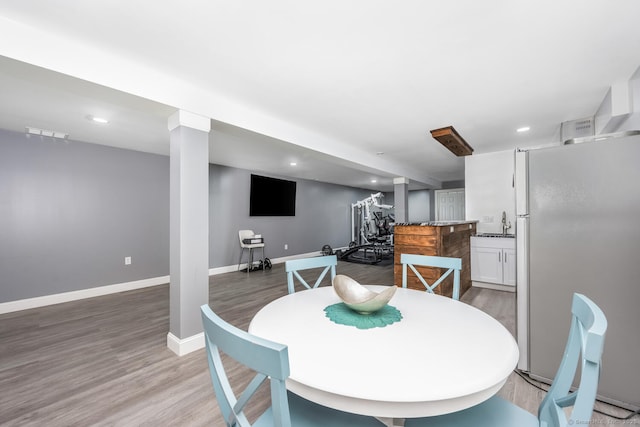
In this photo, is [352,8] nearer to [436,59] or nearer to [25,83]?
[436,59]

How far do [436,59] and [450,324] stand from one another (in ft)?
6.18

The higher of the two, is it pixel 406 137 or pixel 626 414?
pixel 406 137

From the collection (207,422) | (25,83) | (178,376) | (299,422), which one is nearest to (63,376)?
(178,376)

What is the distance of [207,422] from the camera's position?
1.55m

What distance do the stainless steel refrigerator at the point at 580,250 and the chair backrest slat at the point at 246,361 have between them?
6.80 feet

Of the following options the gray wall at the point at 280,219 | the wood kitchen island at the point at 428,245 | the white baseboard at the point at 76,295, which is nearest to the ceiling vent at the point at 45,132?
the white baseboard at the point at 76,295

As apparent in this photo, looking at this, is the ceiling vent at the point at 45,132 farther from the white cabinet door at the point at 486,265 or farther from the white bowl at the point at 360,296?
the white cabinet door at the point at 486,265

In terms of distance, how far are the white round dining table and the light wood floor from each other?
3.29 feet

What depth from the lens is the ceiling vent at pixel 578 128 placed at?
319 centimetres

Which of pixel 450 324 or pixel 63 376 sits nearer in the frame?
pixel 450 324

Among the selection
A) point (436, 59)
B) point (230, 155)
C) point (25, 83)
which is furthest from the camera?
point (230, 155)

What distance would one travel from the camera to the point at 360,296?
149cm

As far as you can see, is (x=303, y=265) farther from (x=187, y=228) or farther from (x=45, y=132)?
(x=45, y=132)

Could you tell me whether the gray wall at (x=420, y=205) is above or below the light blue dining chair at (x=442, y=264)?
above
